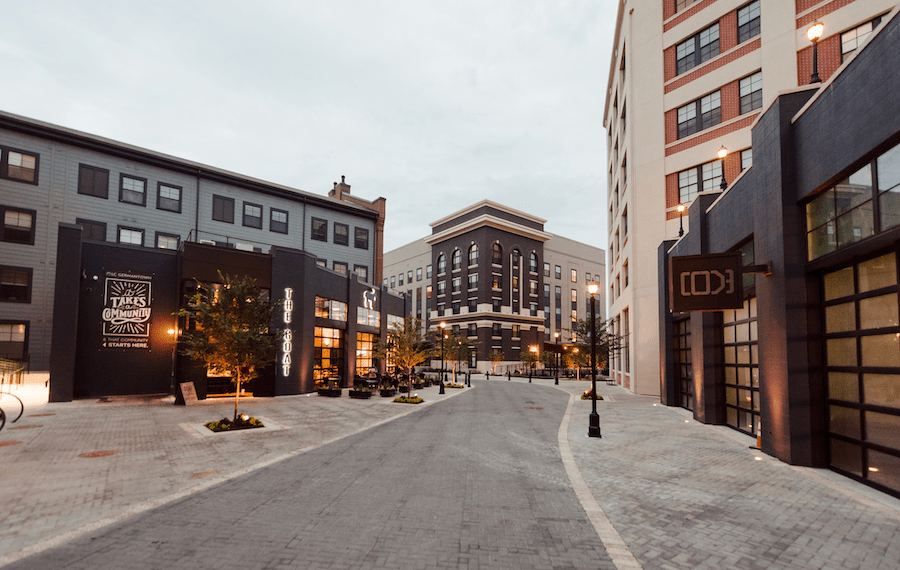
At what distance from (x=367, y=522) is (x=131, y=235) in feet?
107

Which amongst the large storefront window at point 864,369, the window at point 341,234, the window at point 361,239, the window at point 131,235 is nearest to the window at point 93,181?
the window at point 131,235

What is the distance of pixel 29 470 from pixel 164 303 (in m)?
19.0

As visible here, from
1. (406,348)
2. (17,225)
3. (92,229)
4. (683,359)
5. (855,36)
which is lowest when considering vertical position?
(406,348)

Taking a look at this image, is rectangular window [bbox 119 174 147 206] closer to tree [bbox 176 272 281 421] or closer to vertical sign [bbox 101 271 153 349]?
vertical sign [bbox 101 271 153 349]

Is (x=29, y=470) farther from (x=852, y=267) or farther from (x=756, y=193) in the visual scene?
(x=756, y=193)

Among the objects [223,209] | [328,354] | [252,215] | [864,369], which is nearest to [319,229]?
[252,215]

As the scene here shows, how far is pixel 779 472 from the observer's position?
32.7 feet

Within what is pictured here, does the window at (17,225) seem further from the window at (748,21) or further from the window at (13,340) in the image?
the window at (748,21)

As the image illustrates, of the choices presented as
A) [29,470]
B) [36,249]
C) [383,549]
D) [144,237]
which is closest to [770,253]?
[383,549]

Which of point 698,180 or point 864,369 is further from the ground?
point 698,180

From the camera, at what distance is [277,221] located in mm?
37969

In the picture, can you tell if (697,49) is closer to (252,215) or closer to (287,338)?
(287,338)

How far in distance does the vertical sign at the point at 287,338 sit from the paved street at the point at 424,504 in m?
12.4

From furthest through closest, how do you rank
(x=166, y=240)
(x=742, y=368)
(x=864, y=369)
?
1. (x=166, y=240)
2. (x=742, y=368)
3. (x=864, y=369)
